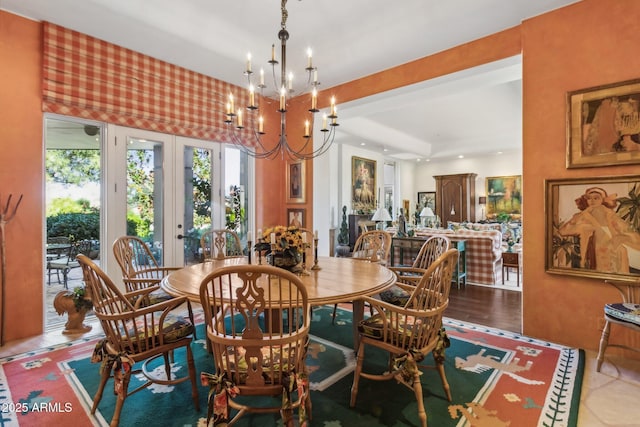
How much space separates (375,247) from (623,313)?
193 centimetres

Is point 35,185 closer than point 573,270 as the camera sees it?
No

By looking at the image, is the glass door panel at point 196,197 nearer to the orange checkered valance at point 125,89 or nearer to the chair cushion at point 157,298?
the orange checkered valance at point 125,89

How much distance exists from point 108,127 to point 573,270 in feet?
15.6

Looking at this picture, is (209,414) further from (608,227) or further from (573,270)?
(608,227)

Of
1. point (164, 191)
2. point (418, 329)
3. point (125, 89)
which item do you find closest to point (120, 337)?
point (418, 329)

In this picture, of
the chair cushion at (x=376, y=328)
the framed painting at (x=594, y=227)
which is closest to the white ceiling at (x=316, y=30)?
the framed painting at (x=594, y=227)

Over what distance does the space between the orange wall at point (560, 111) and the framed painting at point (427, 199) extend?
8094mm

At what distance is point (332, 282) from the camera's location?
2137 mm

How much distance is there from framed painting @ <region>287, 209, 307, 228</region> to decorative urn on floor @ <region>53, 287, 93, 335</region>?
2.65m

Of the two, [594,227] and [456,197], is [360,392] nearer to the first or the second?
[594,227]

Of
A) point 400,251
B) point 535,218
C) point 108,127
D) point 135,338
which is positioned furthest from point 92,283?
point 400,251

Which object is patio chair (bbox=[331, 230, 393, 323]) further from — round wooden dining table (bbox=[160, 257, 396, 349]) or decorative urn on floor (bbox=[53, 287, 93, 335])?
decorative urn on floor (bbox=[53, 287, 93, 335])

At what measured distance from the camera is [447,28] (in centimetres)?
307

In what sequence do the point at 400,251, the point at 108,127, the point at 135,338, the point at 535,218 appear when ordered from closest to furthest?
the point at 135,338, the point at 535,218, the point at 108,127, the point at 400,251
